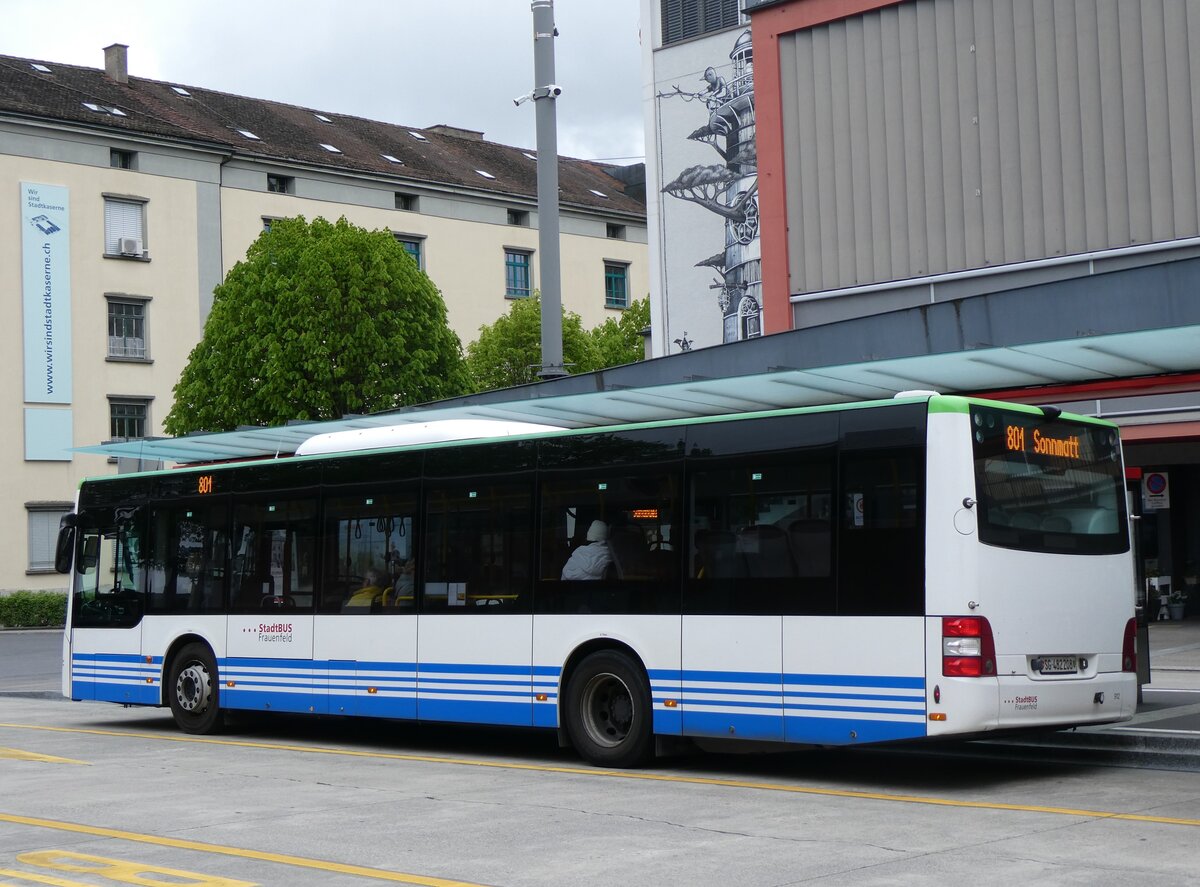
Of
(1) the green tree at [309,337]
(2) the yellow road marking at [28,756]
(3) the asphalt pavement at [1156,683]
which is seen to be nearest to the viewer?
(3) the asphalt pavement at [1156,683]

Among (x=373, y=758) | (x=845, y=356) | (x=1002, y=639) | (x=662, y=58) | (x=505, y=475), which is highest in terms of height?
(x=662, y=58)

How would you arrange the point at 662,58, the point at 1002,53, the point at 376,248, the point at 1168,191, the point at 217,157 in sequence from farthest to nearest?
the point at 217,157 → the point at 376,248 → the point at 662,58 → the point at 1002,53 → the point at 1168,191

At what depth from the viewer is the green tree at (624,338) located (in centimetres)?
5825

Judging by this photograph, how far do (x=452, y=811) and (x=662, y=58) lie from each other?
92.7 ft

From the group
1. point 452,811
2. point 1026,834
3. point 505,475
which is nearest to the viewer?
point 1026,834

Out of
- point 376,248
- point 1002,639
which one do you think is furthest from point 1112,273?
point 376,248

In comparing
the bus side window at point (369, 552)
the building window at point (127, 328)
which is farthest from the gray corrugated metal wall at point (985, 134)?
the building window at point (127, 328)

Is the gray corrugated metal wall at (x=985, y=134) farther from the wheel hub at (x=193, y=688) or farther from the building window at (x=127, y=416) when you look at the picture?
the building window at (x=127, y=416)

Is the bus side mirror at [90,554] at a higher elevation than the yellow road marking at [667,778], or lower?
higher

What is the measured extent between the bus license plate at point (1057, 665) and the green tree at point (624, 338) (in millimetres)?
46533

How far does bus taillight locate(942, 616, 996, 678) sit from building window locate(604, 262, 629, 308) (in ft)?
193

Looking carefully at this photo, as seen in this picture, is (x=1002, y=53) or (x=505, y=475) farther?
(x=1002, y=53)

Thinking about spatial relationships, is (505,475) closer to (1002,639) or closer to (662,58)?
(1002,639)

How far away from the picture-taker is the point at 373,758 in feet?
46.7
